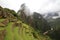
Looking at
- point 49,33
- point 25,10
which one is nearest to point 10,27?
point 25,10

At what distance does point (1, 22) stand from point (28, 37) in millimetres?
7808

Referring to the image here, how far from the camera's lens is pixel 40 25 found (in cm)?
10481

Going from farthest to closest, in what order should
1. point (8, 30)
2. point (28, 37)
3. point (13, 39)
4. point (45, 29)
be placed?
1. point (45, 29)
2. point (28, 37)
3. point (8, 30)
4. point (13, 39)

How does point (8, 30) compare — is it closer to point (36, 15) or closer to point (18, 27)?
point (18, 27)

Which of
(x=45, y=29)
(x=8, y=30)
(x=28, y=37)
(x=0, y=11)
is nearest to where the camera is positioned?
(x=8, y=30)

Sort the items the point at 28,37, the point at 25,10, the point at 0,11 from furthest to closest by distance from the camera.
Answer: the point at 25,10, the point at 0,11, the point at 28,37

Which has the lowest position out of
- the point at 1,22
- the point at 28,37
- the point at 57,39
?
the point at 57,39

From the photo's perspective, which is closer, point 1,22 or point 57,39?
point 1,22

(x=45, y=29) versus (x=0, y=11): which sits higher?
(x=0, y=11)

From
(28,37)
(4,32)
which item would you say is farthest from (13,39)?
(28,37)

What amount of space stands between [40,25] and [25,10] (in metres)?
11.5

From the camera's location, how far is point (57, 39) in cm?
9994

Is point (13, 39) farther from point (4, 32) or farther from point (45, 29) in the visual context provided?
point (45, 29)

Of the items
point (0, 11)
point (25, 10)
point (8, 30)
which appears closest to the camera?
point (8, 30)
